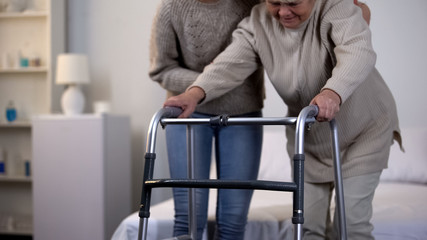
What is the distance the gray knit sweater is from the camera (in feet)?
5.83

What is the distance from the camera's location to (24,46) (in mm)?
3889

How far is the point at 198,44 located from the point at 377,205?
1103 millimetres

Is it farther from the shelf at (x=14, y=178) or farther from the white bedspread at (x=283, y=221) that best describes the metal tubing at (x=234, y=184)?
the shelf at (x=14, y=178)

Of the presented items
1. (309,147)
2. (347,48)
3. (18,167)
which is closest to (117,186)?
(18,167)

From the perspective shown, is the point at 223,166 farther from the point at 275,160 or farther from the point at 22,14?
the point at 22,14

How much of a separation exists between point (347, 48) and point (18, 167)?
9.92ft

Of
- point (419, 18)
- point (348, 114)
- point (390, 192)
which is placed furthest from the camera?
point (419, 18)

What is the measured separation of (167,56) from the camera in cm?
187

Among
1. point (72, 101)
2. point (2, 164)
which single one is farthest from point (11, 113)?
point (72, 101)

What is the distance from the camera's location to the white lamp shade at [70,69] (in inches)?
135

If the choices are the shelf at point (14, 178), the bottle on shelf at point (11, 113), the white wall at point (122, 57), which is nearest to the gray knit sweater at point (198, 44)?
the white wall at point (122, 57)

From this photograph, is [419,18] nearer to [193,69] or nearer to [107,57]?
[193,69]

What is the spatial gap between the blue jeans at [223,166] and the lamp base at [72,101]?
175 cm

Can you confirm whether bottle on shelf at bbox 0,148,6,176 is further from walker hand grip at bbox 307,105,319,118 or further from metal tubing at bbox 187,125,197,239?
walker hand grip at bbox 307,105,319,118
